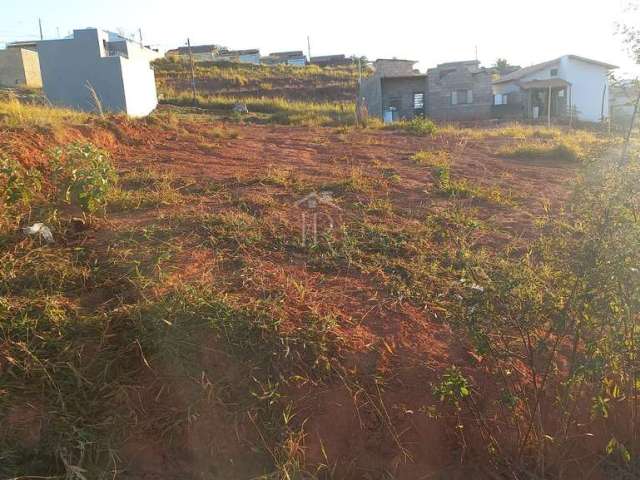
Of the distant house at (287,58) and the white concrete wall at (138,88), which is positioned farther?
the distant house at (287,58)

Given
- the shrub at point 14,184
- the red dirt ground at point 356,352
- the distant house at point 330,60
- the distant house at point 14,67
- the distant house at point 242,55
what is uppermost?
the distant house at point 242,55

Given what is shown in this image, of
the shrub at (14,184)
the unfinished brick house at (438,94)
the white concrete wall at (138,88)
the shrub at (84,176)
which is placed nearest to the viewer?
the shrub at (14,184)

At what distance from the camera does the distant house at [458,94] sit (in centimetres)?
2662

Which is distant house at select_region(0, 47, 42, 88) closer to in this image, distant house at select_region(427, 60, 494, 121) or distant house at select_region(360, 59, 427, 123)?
distant house at select_region(360, 59, 427, 123)

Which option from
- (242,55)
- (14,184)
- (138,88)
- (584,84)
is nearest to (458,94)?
(584,84)

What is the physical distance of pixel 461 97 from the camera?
1062 inches

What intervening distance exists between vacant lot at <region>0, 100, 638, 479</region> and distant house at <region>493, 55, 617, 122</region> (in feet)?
87.7

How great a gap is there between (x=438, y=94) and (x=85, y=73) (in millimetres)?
→ 17724

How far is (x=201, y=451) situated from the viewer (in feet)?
7.61

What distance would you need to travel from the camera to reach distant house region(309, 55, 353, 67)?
51781 millimetres

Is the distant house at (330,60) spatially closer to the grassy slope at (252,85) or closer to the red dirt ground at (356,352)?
the grassy slope at (252,85)

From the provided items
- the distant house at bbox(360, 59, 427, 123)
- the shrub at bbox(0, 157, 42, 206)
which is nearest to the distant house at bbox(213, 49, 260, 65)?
the distant house at bbox(360, 59, 427, 123)

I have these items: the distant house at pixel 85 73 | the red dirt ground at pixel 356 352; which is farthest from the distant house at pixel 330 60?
the red dirt ground at pixel 356 352

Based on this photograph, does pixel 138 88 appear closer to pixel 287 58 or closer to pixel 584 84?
pixel 584 84
